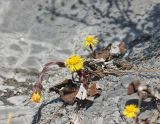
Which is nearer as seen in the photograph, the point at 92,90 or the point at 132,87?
the point at 132,87

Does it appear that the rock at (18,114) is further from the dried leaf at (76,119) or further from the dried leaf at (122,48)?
the dried leaf at (122,48)

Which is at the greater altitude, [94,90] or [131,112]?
[94,90]

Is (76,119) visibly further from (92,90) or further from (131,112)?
(131,112)

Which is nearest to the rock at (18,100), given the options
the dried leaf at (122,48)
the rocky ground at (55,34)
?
the rocky ground at (55,34)

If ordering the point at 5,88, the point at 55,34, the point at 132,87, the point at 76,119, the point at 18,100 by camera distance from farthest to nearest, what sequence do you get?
1. the point at 55,34
2. the point at 5,88
3. the point at 18,100
4. the point at 76,119
5. the point at 132,87

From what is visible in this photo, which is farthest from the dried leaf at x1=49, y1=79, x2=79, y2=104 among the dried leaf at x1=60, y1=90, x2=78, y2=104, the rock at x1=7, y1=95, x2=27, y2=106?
the rock at x1=7, y1=95, x2=27, y2=106

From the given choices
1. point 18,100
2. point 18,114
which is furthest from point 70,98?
point 18,100

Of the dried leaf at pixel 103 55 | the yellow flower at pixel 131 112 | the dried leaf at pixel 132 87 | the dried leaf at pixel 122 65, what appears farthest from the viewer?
the dried leaf at pixel 103 55

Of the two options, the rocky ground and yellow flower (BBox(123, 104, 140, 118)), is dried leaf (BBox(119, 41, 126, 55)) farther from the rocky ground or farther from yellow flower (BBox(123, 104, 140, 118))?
yellow flower (BBox(123, 104, 140, 118))

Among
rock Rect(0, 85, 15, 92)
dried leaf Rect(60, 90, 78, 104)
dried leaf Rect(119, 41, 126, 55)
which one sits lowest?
dried leaf Rect(60, 90, 78, 104)

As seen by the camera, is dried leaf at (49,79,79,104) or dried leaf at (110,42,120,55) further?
dried leaf at (110,42,120,55)
